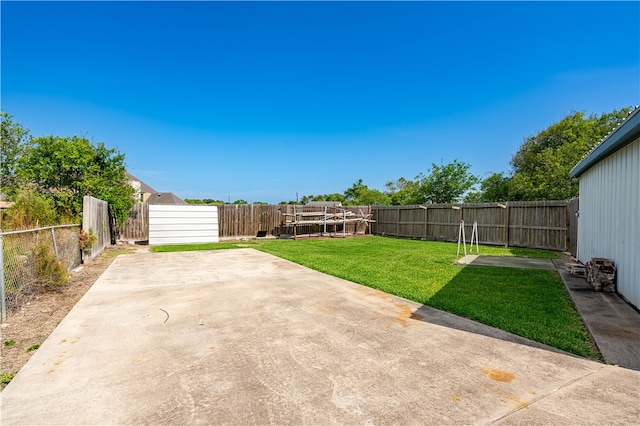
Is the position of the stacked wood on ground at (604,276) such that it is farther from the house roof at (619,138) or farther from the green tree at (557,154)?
the green tree at (557,154)

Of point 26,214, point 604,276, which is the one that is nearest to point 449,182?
point 604,276

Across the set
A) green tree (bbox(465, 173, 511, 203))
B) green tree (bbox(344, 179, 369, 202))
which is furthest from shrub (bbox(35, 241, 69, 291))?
green tree (bbox(344, 179, 369, 202))

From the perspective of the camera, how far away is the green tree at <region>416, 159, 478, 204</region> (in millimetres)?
23516

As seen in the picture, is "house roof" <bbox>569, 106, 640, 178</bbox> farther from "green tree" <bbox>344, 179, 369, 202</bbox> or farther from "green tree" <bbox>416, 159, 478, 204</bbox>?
"green tree" <bbox>344, 179, 369, 202</bbox>

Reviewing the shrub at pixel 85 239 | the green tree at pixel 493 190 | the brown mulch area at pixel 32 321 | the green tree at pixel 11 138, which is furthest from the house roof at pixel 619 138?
the green tree at pixel 11 138

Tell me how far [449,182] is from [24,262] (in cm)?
2397

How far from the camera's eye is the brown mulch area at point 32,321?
2.98m

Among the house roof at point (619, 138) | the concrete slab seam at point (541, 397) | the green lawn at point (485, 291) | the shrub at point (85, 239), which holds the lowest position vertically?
the green lawn at point (485, 291)

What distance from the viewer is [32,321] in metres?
4.02

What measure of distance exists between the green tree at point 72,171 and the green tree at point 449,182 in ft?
67.6

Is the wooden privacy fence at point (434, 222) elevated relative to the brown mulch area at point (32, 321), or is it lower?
elevated

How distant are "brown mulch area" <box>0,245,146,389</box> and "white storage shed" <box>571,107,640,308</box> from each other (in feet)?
24.2

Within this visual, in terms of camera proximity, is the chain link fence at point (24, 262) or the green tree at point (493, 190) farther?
the green tree at point (493, 190)

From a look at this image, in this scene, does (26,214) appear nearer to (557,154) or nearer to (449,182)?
(449,182)
